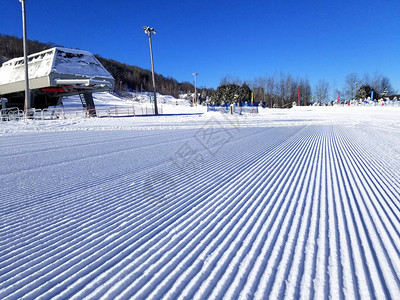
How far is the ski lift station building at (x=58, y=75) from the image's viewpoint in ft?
74.3

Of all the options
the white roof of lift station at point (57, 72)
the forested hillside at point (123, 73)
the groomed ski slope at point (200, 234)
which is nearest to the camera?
the groomed ski slope at point (200, 234)

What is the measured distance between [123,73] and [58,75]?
104 m

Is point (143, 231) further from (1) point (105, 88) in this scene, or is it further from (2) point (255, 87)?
(2) point (255, 87)

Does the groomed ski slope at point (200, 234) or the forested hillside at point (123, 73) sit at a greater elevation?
the forested hillside at point (123, 73)

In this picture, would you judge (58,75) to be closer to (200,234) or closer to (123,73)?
(200,234)

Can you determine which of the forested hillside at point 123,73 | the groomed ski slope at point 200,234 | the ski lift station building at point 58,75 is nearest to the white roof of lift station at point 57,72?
the ski lift station building at point 58,75

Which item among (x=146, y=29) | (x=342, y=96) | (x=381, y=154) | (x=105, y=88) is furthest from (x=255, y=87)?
(x=381, y=154)

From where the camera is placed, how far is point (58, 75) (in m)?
22.6

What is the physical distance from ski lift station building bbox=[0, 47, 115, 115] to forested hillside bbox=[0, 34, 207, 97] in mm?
64287

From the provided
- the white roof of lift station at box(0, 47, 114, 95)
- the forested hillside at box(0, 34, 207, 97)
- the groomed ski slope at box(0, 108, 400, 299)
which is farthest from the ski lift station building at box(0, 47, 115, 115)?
the forested hillside at box(0, 34, 207, 97)

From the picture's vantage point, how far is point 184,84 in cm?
14025

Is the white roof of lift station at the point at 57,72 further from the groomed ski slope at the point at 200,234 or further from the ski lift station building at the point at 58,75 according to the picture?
the groomed ski slope at the point at 200,234

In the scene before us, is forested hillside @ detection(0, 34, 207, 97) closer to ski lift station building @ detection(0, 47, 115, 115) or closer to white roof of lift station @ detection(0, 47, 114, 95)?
white roof of lift station @ detection(0, 47, 114, 95)

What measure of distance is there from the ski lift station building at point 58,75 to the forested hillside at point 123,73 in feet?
211
